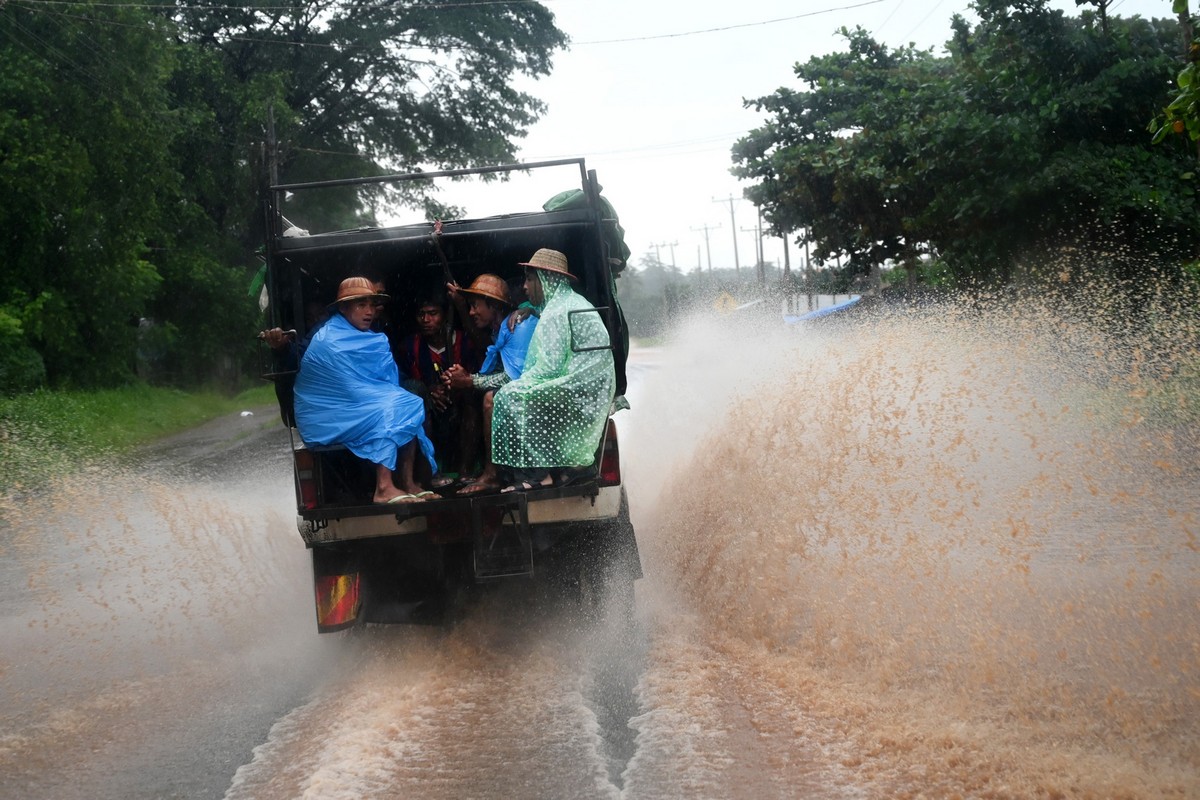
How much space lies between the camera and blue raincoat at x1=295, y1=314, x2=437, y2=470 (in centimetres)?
606

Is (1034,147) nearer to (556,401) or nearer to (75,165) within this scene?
(556,401)

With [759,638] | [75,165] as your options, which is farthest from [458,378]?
[75,165]

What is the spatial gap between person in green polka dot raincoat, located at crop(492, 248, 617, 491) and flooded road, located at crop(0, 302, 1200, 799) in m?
0.97

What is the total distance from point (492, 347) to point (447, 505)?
117cm

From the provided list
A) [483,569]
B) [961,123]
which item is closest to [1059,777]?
[483,569]

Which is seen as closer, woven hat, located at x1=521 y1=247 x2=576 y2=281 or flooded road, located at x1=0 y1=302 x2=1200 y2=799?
flooded road, located at x1=0 y1=302 x2=1200 y2=799

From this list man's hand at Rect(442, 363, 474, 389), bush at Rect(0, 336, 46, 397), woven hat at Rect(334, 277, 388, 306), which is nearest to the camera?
man's hand at Rect(442, 363, 474, 389)

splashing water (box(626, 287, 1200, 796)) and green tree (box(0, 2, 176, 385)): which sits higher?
green tree (box(0, 2, 176, 385))

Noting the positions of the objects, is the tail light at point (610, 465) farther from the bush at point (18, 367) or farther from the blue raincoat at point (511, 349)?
the bush at point (18, 367)

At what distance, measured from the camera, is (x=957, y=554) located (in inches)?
273

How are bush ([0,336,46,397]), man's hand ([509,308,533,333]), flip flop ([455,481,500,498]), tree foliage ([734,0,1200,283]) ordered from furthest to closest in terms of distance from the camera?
bush ([0,336,46,397])
tree foliage ([734,0,1200,283])
man's hand ([509,308,533,333])
flip flop ([455,481,500,498])

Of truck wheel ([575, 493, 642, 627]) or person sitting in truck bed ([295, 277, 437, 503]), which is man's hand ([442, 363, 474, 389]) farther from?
truck wheel ([575, 493, 642, 627])

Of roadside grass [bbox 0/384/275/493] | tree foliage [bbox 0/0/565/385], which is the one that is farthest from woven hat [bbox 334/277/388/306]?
tree foliage [bbox 0/0/565/385]

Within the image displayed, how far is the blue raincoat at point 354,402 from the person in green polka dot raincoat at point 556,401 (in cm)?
49
